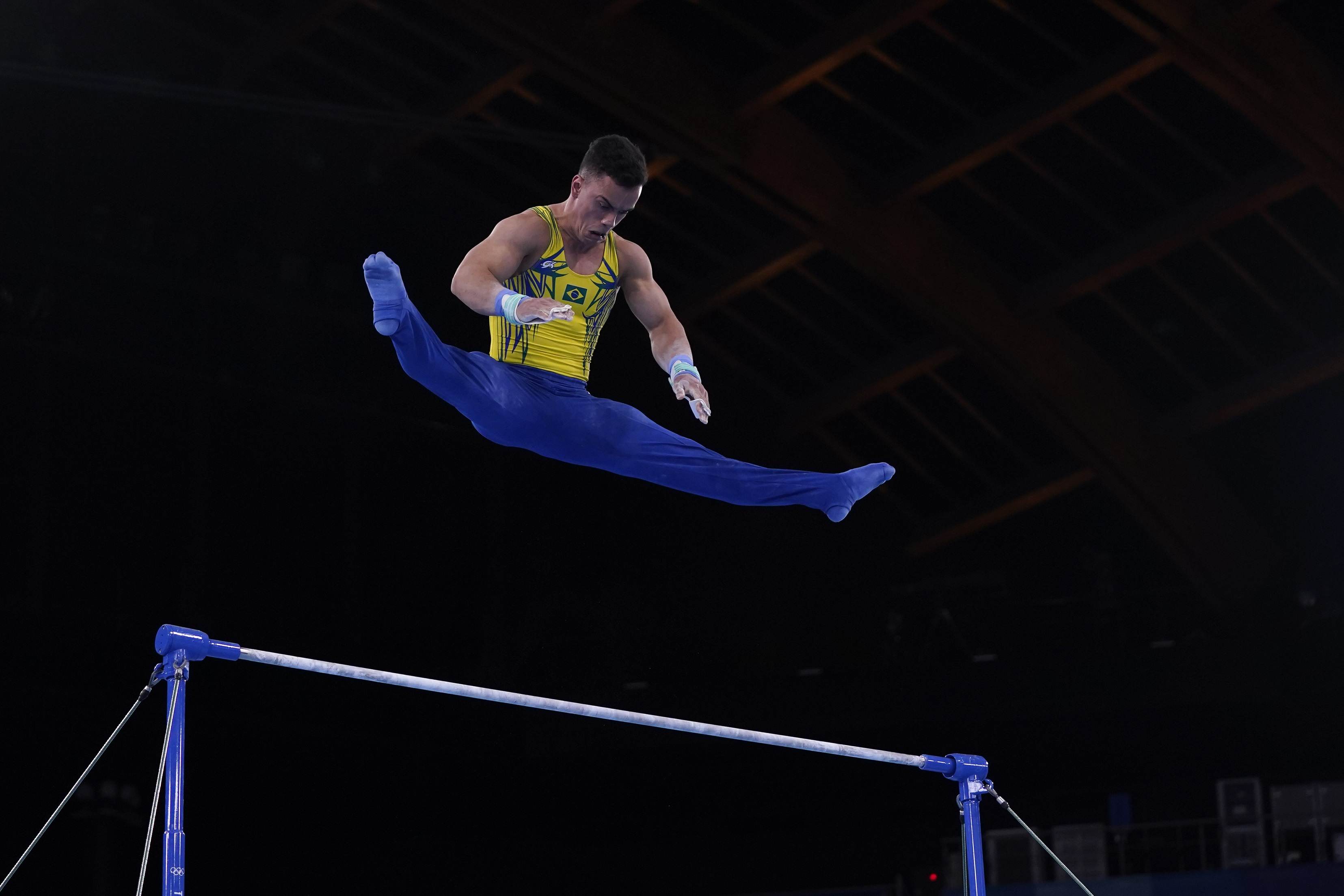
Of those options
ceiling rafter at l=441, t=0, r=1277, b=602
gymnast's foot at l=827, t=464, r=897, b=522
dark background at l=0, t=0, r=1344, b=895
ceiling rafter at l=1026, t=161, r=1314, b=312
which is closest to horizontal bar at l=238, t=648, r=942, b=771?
gymnast's foot at l=827, t=464, r=897, b=522

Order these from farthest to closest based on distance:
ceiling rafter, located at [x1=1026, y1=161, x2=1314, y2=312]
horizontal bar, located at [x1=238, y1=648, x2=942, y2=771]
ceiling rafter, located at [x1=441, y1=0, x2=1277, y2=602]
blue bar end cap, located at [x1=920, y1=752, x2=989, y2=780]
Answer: ceiling rafter, located at [x1=1026, y1=161, x2=1314, y2=312] → ceiling rafter, located at [x1=441, y1=0, x2=1277, y2=602] → blue bar end cap, located at [x1=920, y1=752, x2=989, y2=780] → horizontal bar, located at [x1=238, y1=648, x2=942, y2=771]

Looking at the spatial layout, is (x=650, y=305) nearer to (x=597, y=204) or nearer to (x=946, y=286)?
(x=597, y=204)

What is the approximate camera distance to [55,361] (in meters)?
16.4

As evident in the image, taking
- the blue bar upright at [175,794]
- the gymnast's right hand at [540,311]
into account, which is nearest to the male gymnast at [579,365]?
the gymnast's right hand at [540,311]

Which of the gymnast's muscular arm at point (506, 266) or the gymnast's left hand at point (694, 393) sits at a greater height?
the gymnast's muscular arm at point (506, 266)

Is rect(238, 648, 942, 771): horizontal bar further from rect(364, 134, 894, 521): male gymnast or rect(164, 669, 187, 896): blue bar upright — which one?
rect(364, 134, 894, 521): male gymnast

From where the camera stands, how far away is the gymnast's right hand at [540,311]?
16.0 ft

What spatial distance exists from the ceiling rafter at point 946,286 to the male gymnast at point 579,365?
30.6 ft

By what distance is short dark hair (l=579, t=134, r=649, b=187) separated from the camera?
17.5 ft

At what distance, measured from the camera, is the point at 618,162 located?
5.32 metres

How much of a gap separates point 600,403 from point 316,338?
1290 centimetres

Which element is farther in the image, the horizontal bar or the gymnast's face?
the gymnast's face

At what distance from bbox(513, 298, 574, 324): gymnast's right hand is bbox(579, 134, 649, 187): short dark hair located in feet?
2.04

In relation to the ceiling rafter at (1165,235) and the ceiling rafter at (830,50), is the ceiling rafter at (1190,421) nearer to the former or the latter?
the ceiling rafter at (1165,235)
